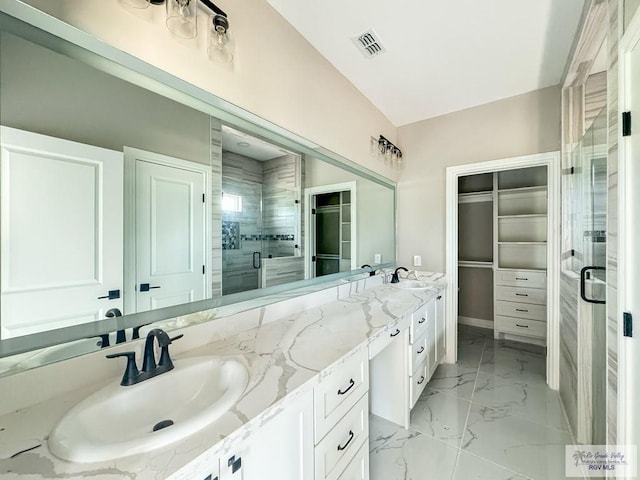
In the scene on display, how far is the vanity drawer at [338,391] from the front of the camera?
3.16ft

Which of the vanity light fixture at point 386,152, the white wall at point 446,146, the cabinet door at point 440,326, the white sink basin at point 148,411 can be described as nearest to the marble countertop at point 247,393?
the white sink basin at point 148,411

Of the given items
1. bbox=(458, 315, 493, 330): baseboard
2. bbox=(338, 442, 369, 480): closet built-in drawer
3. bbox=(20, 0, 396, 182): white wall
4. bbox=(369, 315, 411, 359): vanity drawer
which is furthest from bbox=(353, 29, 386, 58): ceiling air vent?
bbox=(458, 315, 493, 330): baseboard

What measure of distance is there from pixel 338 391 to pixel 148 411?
67 cm

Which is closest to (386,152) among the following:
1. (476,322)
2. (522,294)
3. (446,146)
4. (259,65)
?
(446,146)

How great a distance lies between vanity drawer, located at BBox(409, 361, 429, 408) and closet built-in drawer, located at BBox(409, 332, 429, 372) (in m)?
0.05

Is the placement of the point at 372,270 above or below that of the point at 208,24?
below

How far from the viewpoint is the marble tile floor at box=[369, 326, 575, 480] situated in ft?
4.99

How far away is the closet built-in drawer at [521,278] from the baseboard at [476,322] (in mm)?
734

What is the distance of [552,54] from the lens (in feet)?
6.29

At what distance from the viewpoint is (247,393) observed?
806 mm

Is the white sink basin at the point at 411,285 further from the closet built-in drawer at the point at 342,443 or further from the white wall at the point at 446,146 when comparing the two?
the closet built-in drawer at the point at 342,443

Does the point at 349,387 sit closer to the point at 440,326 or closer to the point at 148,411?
the point at 148,411

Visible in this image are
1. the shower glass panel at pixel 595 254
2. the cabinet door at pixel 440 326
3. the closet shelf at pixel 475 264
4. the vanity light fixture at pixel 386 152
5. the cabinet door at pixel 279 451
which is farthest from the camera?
the closet shelf at pixel 475 264

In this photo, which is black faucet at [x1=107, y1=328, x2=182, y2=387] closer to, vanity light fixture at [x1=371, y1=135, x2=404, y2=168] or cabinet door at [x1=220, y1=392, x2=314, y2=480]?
cabinet door at [x1=220, y1=392, x2=314, y2=480]
